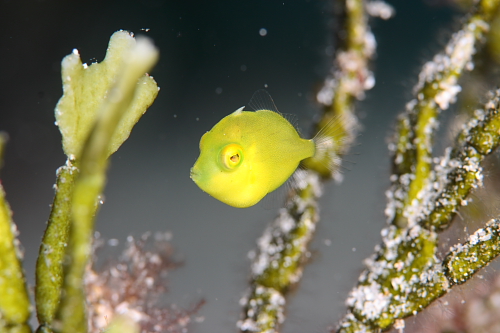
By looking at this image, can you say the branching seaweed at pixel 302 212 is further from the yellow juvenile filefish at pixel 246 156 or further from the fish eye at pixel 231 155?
the fish eye at pixel 231 155

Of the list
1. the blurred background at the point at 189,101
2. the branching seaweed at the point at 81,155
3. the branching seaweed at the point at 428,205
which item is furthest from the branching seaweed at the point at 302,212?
the branching seaweed at the point at 81,155

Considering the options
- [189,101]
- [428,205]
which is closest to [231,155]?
[428,205]

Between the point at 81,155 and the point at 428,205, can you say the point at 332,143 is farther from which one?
the point at 81,155

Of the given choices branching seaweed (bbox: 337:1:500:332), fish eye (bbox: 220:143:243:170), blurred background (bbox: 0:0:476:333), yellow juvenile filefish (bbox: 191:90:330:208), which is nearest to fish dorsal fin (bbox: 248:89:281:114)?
yellow juvenile filefish (bbox: 191:90:330:208)

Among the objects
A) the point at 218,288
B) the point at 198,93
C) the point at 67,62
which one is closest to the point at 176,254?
the point at 218,288

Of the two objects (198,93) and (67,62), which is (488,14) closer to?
(67,62)

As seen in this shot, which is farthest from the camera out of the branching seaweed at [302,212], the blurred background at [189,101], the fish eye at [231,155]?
the blurred background at [189,101]

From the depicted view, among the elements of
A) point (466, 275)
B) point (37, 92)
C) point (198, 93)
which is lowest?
point (466, 275)
